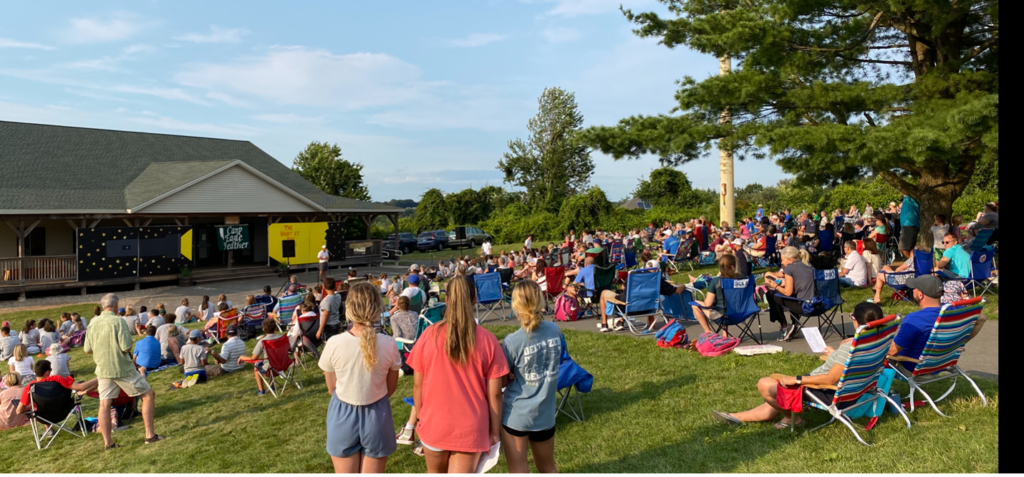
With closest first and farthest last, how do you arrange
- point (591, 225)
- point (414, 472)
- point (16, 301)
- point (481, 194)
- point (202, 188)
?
point (414, 472) < point (16, 301) < point (202, 188) < point (591, 225) < point (481, 194)

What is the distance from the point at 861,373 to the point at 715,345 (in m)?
2.97

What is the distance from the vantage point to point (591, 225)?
3588cm

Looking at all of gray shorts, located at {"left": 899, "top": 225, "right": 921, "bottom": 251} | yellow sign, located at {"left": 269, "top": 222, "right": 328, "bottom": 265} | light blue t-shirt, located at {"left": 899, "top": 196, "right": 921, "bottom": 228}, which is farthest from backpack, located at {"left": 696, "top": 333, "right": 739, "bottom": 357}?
yellow sign, located at {"left": 269, "top": 222, "right": 328, "bottom": 265}

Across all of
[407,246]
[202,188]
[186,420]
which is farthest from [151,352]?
[407,246]

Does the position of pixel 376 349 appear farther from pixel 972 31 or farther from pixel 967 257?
pixel 972 31

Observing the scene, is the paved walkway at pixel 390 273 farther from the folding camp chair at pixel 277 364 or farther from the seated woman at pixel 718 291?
the folding camp chair at pixel 277 364

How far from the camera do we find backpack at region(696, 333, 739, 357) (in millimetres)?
7430

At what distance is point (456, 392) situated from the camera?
3348 millimetres

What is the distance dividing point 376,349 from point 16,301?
21.9 meters

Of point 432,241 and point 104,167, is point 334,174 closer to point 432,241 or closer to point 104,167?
point 432,241

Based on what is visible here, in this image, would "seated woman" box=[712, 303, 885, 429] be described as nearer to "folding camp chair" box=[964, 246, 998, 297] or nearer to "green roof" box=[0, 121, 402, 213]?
"folding camp chair" box=[964, 246, 998, 297]

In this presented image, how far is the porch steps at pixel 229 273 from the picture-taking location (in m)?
24.2

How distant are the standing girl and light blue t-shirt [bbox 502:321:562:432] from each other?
0.15 m

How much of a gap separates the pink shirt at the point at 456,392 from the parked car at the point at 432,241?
33757 mm
